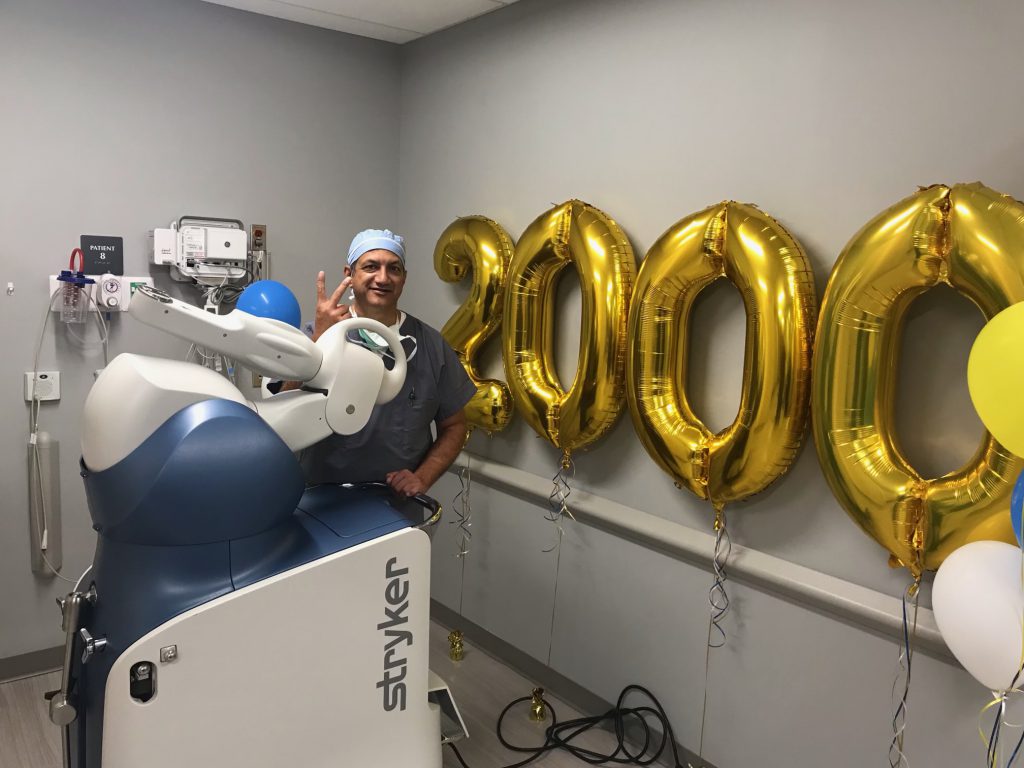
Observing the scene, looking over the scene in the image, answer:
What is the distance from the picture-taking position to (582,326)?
245 cm

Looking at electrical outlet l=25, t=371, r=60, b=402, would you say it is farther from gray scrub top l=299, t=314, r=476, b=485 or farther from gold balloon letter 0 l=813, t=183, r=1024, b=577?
gold balloon letter 0 l=813, t=183, r=1024, b=577

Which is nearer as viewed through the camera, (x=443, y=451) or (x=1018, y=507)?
(x=1018, y=507)

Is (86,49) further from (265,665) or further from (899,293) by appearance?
(899,293)

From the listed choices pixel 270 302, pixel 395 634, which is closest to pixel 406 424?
pixel 270 302

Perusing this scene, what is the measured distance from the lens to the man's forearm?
229cm

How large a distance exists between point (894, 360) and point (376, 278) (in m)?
→ 1.40

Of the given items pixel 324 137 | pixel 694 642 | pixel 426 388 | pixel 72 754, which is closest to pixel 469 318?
pixel 426 388

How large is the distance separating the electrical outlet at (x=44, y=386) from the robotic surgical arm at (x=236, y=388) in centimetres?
153

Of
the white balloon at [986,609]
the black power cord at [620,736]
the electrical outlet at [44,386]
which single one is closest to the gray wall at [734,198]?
the black power cord at [620,736]

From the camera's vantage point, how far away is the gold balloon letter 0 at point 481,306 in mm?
2828

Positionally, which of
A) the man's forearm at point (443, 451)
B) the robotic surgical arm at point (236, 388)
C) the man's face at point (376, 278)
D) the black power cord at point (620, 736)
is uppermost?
the man's face at point (376, 278)

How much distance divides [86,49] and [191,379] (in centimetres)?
196

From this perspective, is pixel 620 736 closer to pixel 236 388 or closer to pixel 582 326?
pixel 582 326

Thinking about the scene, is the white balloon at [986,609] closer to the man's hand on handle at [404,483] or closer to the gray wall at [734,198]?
the gray wall at [734,198]
